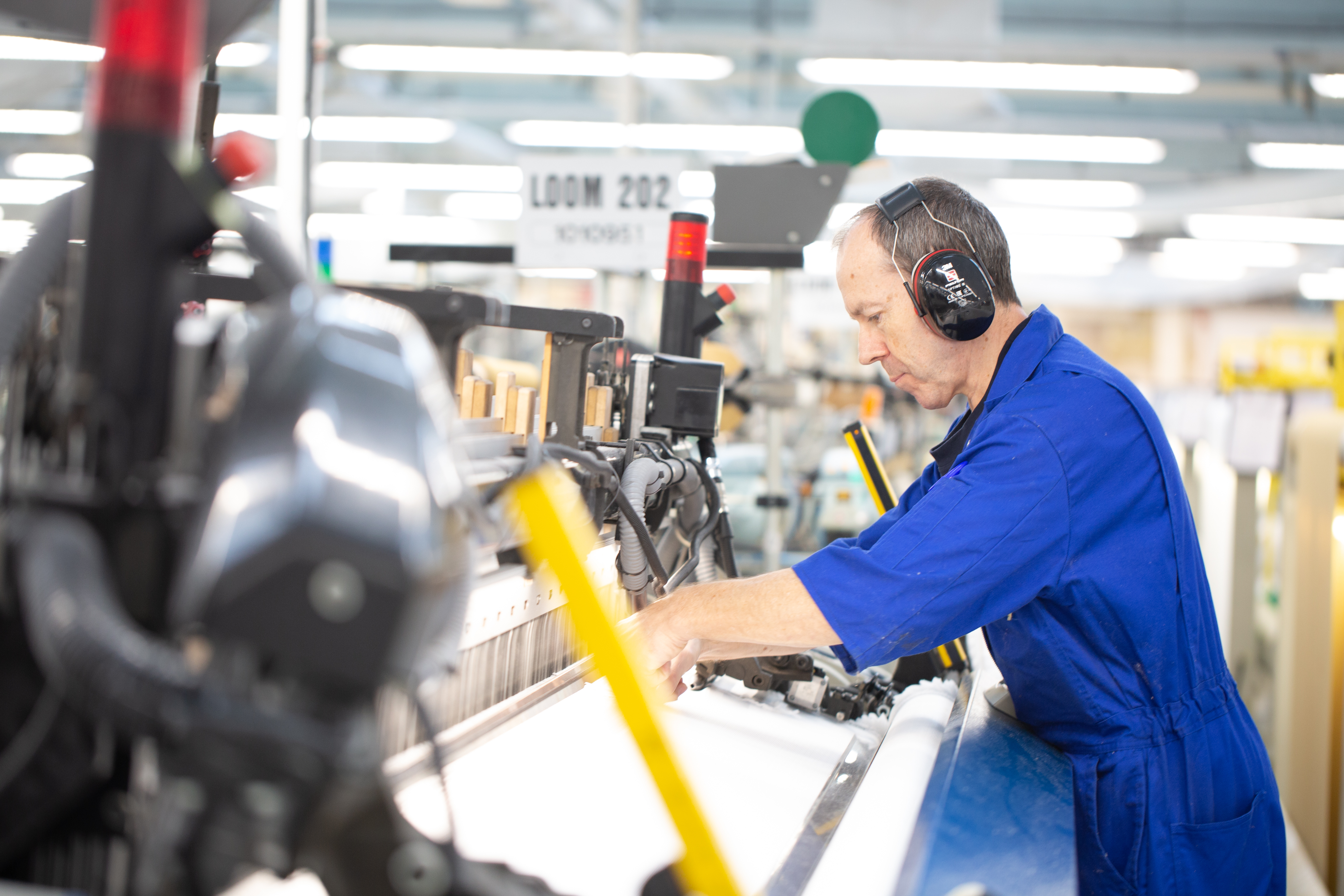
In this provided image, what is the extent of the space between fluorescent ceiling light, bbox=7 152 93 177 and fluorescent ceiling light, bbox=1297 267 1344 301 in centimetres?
1541

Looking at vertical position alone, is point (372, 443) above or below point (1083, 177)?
below

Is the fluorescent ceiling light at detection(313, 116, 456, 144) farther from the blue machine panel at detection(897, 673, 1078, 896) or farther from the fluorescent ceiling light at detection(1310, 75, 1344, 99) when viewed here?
the blue machine panel at detection(897, 673, 1078, 896)

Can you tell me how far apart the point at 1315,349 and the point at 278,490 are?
25.4 ft

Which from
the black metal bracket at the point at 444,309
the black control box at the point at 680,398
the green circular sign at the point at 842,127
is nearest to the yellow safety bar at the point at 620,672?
the black metal bracket at the point at 444,309

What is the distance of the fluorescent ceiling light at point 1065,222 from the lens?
11.0 meters

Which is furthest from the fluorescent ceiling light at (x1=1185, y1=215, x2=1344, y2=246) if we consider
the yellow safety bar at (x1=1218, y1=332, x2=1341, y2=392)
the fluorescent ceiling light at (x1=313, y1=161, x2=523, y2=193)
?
Answer: the fluorescent ceiling light at (x1=313, y1=161, x2=523, y2=193)

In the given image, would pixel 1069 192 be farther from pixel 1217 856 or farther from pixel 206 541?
pixel 206 541

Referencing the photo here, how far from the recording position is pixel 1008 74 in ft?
18.9

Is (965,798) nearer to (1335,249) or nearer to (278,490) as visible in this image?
(278,490)

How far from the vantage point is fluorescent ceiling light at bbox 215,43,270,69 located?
568 centimetres

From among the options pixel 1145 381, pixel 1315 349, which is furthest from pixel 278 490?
pixel 1145 381

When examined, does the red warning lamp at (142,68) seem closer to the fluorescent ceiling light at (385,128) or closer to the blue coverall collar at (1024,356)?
the blue coverall collar at (1024,356)

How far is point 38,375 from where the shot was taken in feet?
1.93

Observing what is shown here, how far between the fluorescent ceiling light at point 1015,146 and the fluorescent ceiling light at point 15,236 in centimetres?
545
